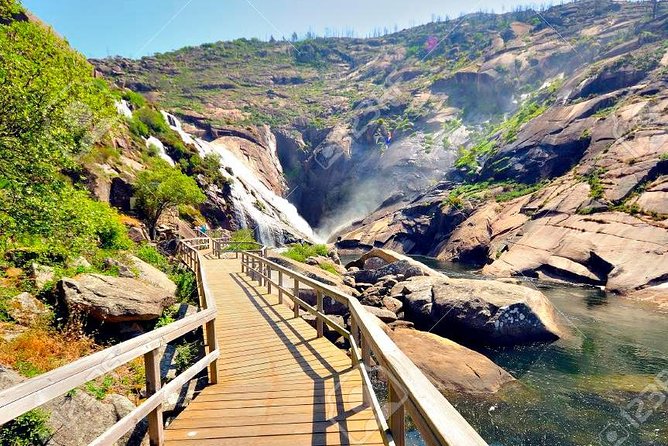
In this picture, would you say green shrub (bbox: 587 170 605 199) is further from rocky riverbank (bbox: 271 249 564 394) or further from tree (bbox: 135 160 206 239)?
tree (bbox: 135 160 206 239)

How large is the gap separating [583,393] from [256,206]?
46.1m

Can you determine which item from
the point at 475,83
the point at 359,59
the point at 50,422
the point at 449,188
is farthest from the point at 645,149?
the point at 359,59

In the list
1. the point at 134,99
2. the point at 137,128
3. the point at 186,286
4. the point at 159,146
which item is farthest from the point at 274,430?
the point at 134,99

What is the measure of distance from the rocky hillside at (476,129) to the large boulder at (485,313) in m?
12.9

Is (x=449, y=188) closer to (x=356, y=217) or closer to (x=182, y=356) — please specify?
(x=356, y=217)

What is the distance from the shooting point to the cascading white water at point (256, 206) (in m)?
46.7

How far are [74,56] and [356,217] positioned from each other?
217 ft

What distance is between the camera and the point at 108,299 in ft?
28.0

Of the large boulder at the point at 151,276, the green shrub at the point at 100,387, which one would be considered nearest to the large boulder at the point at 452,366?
the green shrub at the point at 100,387

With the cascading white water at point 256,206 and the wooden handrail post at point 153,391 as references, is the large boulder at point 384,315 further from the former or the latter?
the cascading white water at point 256,206

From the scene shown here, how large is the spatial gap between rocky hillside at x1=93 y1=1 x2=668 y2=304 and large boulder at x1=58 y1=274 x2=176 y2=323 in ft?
84.2

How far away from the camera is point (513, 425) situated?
28.0 ft

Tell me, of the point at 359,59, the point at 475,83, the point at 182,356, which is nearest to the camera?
the point at 182,356

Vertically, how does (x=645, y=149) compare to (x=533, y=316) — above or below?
above
